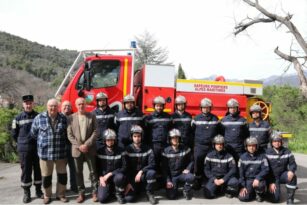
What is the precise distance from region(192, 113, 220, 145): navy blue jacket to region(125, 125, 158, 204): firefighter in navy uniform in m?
1.04

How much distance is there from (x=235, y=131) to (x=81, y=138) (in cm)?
282

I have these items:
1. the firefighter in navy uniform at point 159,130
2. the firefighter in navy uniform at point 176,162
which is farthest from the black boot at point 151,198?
the firefighter in navy uniform at point 159,130

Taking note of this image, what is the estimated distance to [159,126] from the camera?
6.43 m

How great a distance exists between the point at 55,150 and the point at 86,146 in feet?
1.62

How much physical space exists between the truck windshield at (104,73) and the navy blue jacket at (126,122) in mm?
1485

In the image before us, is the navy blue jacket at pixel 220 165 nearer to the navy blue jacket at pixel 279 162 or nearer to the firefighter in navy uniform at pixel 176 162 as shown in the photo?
the firefighter in navy uniform at pixel 176 162

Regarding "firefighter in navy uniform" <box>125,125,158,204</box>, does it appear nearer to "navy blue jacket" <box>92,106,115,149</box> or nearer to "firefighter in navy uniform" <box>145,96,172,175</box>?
"firefighter in navy uniform" <box>145,96,172,175</box>

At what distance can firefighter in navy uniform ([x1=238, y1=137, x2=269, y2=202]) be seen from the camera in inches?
231

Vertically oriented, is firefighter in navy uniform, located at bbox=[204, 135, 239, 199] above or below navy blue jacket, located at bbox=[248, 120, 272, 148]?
below

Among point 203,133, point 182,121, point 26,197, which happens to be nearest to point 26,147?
point 26,197

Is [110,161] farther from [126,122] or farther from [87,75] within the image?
[87,75]

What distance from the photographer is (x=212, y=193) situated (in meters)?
6.04

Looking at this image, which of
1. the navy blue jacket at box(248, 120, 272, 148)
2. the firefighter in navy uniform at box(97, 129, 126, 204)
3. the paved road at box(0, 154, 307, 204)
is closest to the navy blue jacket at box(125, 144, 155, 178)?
the firefighter in navy uniform at box(97, 129, 126, 204)

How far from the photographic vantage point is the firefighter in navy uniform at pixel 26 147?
19.0 feet
